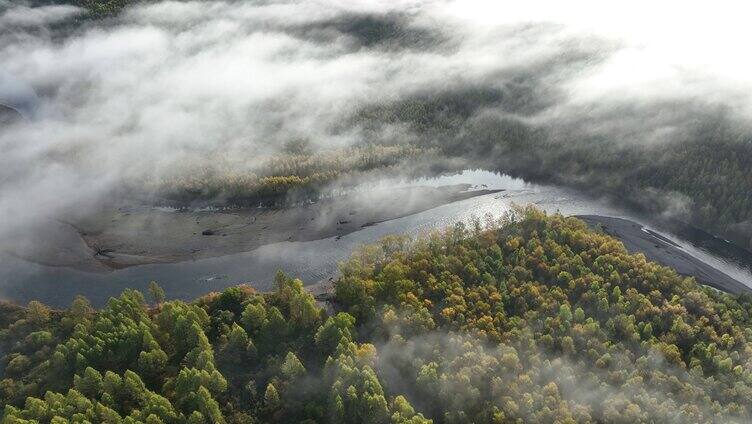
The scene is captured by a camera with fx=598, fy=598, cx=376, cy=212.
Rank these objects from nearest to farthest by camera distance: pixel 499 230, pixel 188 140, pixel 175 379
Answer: pixel 175 379 → pixel 499 230 → pixel 188 140

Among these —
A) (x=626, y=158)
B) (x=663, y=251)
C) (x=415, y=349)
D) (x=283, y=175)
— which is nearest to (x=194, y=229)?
(x=283, y=175)

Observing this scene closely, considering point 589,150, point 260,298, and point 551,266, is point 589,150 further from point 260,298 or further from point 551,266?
point 260,298

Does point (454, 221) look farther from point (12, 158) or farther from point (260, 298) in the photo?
point (12, 158)

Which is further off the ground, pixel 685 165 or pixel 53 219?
pixel 685 165

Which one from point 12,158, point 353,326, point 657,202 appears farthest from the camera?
point 12,158

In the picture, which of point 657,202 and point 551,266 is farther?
point 657,202

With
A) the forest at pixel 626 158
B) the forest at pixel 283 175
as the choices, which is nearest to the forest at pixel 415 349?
the forest at pixel 283 175

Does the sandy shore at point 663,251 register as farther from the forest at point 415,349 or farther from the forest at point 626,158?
the forest at point 415,349

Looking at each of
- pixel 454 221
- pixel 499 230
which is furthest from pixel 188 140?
pixel 499 230
